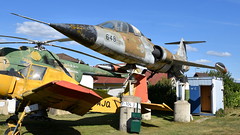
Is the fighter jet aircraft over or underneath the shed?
over

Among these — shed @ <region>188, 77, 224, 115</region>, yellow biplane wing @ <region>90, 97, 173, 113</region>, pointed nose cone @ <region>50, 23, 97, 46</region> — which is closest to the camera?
pointed nose cone @ <region>50, 23, 97, 46</region>

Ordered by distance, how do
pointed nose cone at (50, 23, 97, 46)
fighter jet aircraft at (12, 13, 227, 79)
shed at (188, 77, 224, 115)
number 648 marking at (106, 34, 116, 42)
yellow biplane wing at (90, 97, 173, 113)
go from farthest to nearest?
shed at (188, 77, 224, 115) → yellow biplane wing at (90, 97, 173, 113) → number 648 marking at (106, 34, 116, 42) → fighter jet aircraft at (12, 13, 227, 79) → pointed nose cone at (50, 23, 97, 46)

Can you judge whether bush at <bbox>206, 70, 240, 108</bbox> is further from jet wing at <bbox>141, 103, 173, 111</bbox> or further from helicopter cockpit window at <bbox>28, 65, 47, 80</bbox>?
helicopter cockpit window at <bbox>28, 65, 47, 80</bbox>

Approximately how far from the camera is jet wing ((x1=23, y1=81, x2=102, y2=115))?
6.54 meters

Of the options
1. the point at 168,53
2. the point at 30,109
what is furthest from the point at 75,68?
the point at 168,53

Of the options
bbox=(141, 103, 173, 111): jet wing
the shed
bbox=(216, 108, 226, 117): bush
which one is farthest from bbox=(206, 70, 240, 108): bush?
bbox=(141, 103, 173, 111): jet wing

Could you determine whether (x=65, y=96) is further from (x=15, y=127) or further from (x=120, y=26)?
(x=120, y=26)

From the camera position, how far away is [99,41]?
30.2 feet

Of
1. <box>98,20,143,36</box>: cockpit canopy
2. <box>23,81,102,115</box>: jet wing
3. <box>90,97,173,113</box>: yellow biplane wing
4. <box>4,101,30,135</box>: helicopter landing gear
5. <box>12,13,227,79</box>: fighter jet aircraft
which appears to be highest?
→ <box>98,20,143,36</box>: cockpit canopy

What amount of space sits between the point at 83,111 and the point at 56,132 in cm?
182

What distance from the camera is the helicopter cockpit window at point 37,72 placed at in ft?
28.2

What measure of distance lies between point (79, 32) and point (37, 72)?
2104 mm

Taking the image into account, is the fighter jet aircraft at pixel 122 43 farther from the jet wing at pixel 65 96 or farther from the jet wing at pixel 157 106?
the jet wing at pixel 65 96

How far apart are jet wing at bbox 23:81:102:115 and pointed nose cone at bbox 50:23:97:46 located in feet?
7.00
